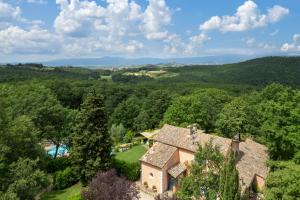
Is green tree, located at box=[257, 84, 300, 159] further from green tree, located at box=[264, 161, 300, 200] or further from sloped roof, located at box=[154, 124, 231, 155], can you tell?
green tree, located at box=[264, 161, 300, 200]

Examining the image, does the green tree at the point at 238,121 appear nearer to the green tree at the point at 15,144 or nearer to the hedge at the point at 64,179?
the hedge at the point at 64,179

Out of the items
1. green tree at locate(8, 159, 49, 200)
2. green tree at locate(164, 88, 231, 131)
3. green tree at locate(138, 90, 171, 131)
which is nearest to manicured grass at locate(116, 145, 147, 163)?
green tree at locate(164, 88, 231, 131)

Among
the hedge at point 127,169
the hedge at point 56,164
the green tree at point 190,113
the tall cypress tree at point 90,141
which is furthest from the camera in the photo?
the green tree at point 190,113

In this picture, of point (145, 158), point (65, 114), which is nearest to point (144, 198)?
point (145, 158)

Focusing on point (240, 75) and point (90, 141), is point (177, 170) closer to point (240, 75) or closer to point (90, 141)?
point (90, 141)

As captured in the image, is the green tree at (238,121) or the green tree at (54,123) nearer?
the green tree at (54,123)

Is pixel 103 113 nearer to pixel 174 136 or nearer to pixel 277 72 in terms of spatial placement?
pixel 174 136

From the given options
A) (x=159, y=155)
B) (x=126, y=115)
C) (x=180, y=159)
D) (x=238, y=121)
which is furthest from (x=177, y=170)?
(x=126, y=115)

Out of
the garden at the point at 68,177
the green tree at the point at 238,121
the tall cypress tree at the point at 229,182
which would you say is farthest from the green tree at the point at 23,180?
the green tree at the point at 238,121
